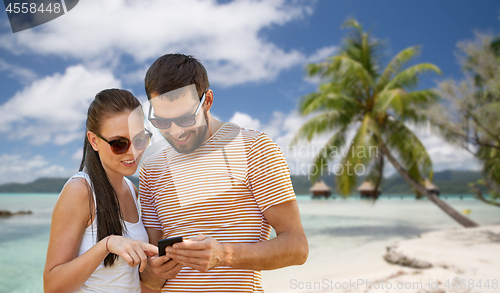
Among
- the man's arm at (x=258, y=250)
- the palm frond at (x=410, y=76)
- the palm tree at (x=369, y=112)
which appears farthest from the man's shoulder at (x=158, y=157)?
the palm frond at (x=410, y=76)

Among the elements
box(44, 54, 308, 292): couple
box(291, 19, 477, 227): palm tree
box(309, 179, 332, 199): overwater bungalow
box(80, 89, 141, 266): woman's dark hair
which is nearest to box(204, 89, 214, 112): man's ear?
box(44, 54, 308, 292): couple

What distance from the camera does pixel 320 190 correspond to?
53.1 meters

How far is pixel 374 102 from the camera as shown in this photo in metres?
17.1

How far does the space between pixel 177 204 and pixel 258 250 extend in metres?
0.51

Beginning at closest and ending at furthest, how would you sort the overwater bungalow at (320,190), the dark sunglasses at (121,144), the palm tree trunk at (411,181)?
the dark sunglasses at (121,144), the palm tree trunk at (411,181), the overwater bungalow at (320,190)

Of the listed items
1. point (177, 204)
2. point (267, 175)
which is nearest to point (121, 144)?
point (177, 204)

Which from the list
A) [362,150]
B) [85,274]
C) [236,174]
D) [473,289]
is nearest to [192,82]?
[236,174]

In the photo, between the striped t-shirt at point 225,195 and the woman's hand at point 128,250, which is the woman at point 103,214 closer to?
the woman's hand at point 128,250

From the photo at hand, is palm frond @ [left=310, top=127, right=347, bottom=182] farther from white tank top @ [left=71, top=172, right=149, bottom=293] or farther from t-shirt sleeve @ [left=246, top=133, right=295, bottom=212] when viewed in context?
t-shirt sleeve @ [left=246, top=133, right=295, bottom=212]

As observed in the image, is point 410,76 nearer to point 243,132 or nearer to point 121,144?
point 243,132

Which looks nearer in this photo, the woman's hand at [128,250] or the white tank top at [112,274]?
the woman's hand at [128,250]

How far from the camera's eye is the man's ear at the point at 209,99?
1.85 metres

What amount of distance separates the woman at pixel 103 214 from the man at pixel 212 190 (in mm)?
150

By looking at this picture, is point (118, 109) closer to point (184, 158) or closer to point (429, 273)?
point (184, 158)
